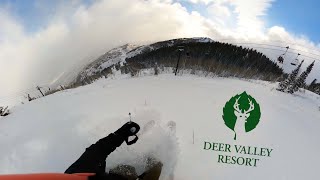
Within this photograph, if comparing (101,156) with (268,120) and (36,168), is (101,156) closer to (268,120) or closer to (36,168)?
(36,168)

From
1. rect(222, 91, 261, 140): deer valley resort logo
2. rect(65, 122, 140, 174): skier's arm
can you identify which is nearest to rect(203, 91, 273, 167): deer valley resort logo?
rect(222, 91, 261, 140): deer valley resort logo

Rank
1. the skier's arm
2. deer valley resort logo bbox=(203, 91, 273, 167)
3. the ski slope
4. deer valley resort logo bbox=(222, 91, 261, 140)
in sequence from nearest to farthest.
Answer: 1. the skier's arm
2. the ski slope
3. deer valley resort logo bbox=(203, 91, 273, 167)
4. deer valley resort logo bbox=(222, 91, 261, 140)

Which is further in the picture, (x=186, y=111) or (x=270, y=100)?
(x=270, y=100)

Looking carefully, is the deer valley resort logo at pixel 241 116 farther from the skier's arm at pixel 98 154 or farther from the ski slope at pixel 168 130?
the skier's arm at pixel 98 154

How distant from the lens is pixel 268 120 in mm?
6031

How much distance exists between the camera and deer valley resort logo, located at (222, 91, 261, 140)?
207 inches

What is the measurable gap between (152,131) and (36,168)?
57.4 inches

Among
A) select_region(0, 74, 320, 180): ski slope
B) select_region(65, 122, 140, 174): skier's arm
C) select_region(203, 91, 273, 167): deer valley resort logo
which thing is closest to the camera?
select_region(65, 122, 140, 174): skier's arm

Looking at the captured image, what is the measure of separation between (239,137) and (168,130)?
3.11 ft

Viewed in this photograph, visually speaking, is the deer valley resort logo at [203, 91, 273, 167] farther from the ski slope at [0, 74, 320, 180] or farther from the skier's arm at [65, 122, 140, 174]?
the skier's arm at [65, 122, 140, 174]

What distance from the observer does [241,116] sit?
17.3ft

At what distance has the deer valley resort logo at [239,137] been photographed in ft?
15.1

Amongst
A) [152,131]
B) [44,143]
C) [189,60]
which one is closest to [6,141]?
[44,143]

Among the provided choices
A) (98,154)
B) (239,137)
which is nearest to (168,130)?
(239,137)
